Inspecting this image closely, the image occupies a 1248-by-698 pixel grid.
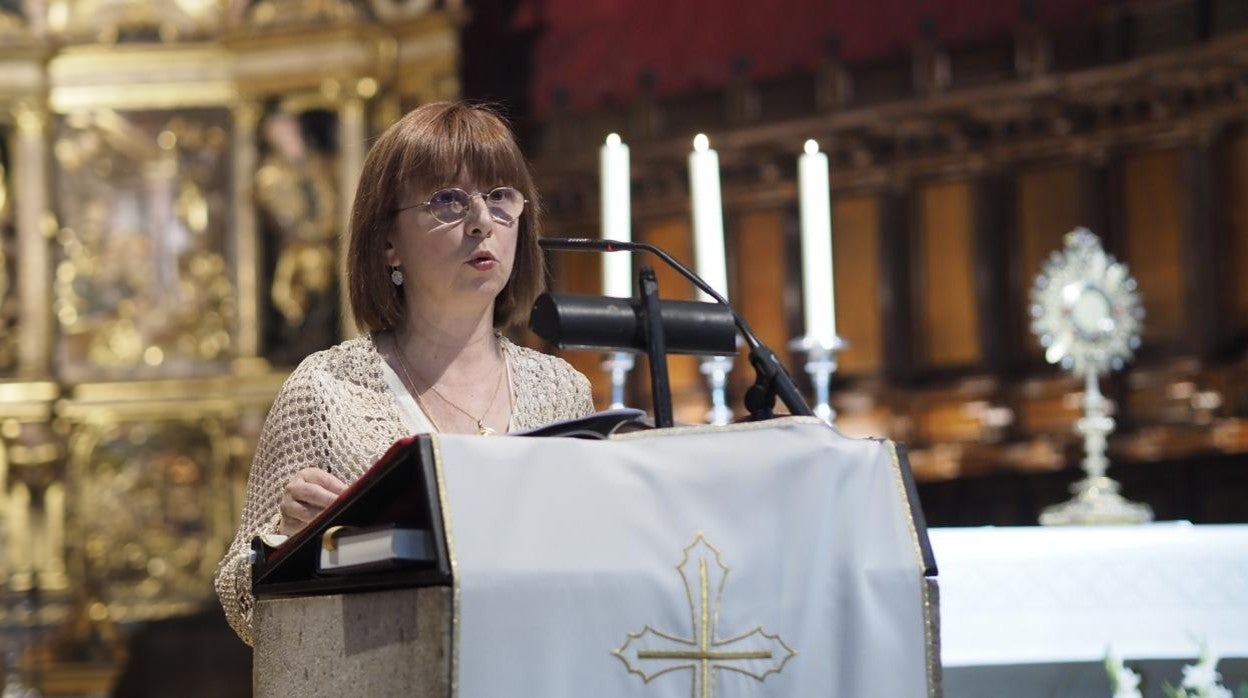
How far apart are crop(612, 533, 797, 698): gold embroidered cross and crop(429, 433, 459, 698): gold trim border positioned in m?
0.14

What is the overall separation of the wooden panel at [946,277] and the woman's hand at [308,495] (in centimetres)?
495

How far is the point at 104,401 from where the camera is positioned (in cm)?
784

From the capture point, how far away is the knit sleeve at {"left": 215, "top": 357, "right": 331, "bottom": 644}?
5.69ft

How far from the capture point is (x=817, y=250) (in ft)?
10.0

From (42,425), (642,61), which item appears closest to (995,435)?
(642,61)

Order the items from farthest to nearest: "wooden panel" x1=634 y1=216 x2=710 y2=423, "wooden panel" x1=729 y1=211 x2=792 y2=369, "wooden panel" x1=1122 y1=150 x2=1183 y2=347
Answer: "wooden panel" x1=634 y1=216 x2=710 y2=423 < "wooden panel" x1=729 y1=211 x2=792 y2=369 < "wooden panel" x1=1122 y1=150 x2=1183 y2=347

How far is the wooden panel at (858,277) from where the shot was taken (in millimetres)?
6637

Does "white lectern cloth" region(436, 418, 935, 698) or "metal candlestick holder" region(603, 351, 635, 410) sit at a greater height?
"metal candlestick holder" region(603, 351, 635, 410)

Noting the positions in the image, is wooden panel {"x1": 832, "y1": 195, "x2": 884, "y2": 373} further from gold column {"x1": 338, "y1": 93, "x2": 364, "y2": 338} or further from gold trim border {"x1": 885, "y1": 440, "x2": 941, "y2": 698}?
gold trim border {"x1": 885, "y1": 440, "x2": 941, "y2": 698}

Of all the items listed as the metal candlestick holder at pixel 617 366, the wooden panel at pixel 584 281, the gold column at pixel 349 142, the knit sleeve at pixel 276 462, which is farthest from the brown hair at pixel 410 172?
the gold column at pixel 349 142

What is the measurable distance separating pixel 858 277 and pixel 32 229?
3778mm

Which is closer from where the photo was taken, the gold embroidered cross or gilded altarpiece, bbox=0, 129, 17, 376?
the gold embroidered cross

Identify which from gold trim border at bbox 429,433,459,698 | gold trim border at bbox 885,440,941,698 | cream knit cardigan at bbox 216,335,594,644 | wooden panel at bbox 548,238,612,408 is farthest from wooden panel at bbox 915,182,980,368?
gold trim border at bbox 429,433,459,698

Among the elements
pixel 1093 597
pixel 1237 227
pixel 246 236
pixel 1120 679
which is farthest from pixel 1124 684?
pixel 246 236
